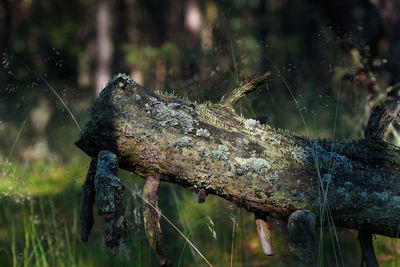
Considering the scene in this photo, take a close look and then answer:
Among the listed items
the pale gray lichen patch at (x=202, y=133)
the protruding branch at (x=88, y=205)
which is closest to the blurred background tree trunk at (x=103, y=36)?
the protruding branch at (x=88, y=205)

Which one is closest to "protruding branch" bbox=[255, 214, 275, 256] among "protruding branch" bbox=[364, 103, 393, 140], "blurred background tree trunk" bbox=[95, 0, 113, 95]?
"protruding branch" bbox=[364, 103, 393, 140]

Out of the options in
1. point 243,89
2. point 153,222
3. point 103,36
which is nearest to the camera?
point 153,222

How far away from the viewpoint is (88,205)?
170 cm

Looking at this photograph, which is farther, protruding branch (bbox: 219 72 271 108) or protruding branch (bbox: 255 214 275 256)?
protruding branch (bbox: 219 72 271 108)

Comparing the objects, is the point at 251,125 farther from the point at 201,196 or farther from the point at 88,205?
the point at 88,205

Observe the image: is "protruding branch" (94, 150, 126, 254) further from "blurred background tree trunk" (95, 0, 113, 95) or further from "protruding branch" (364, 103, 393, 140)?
"blurred background tree trunk" (95, 0, 113, 95)

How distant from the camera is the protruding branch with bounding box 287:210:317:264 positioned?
5.15 feet

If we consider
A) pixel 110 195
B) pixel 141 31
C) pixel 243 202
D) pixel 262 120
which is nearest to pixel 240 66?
pixel 262 120

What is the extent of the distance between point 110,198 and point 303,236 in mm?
849

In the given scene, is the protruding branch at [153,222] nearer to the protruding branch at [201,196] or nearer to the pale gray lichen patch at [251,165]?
the protruding branch at [201,196]

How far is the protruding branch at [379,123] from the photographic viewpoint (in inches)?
77.6

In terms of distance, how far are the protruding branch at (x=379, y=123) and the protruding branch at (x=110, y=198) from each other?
4.47 ft

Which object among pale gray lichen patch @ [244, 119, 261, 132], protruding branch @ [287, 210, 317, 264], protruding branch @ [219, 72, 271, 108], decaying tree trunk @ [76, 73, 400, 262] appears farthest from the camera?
protruding branch @ [219, 72, 271, 108]

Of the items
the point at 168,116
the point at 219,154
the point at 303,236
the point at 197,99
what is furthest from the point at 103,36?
the point at 303,236
